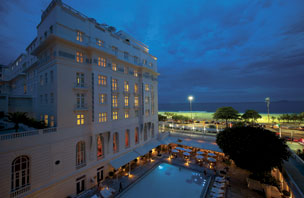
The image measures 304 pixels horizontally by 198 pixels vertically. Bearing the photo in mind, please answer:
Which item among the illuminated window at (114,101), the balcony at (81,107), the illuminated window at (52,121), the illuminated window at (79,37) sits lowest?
the illuminated window at (52,121)

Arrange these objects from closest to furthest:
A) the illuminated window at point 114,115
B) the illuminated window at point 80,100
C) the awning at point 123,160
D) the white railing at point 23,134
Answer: the white railing at point 23,134, the illuminated window at point 80,100, the awning at point 123,160, the illuminated window at point 114,115

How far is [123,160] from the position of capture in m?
20.3

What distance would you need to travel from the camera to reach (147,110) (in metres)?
28.9

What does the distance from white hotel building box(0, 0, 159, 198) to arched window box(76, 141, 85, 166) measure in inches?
4.9

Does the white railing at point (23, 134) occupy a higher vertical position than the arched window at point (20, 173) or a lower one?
higher

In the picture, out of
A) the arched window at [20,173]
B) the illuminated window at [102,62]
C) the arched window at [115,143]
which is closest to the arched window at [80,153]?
the arched window at [20,173]

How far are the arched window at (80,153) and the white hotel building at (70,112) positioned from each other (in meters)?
0.12

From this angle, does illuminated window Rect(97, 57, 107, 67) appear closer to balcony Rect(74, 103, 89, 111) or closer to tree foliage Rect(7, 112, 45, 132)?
balcony Rect(74, 103, 89, 111)

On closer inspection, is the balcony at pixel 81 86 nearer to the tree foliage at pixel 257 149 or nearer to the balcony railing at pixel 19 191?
the balcony railing at pixel 19 191

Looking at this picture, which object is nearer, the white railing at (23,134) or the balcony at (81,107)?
the white railing at (23,134)

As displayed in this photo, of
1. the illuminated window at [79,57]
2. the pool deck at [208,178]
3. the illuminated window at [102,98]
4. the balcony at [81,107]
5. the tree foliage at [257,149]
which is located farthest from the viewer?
the illuminated window at [102,98]

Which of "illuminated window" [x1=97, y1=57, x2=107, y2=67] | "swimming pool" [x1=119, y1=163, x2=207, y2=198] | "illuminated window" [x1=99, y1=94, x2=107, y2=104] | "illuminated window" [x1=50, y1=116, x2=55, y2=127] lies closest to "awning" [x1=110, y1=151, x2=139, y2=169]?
"swimming pool" [x1=119, y1=163, x2=207, y2=198]

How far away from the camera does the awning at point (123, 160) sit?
19.1 metres

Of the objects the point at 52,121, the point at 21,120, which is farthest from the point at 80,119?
the point at 21,120
